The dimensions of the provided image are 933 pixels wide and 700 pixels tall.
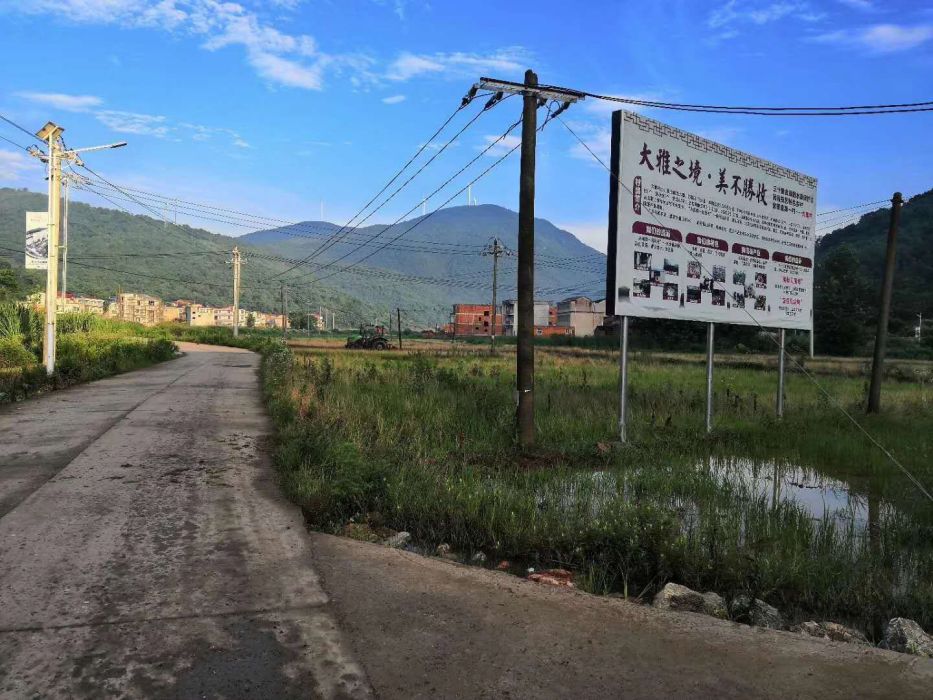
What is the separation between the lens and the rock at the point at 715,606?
395 cm

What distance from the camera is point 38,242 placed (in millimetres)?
18297

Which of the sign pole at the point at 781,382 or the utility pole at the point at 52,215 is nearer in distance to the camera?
the sign pole at the point at 781,382

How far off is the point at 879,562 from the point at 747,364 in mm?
30773

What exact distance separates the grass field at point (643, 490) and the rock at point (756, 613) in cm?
33

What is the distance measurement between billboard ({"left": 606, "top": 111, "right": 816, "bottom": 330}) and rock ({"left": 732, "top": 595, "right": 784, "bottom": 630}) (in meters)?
6.31

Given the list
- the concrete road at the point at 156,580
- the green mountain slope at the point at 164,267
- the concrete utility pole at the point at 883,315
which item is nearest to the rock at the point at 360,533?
the concrete road at the point at 156,580

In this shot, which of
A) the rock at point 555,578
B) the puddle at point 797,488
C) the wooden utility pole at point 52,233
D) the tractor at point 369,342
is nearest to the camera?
the rock at point 555,578

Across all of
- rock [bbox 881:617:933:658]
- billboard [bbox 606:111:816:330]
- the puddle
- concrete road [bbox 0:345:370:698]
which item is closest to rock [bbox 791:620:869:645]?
rock [bbox 881:617:933:658]

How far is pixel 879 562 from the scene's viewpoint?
5117 millimetres

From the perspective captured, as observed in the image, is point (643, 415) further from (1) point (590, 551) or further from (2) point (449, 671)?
(2) point (449, 671)

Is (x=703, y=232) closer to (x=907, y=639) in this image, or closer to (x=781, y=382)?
(x=781, y=382)

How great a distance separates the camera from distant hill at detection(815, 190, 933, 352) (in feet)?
198

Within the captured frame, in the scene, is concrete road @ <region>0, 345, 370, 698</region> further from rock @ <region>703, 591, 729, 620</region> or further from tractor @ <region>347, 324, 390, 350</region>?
tractor @ <region>347, 324, 390, 350</region>

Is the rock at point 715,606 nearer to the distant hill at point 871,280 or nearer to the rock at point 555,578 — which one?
the rock at point 555,578
